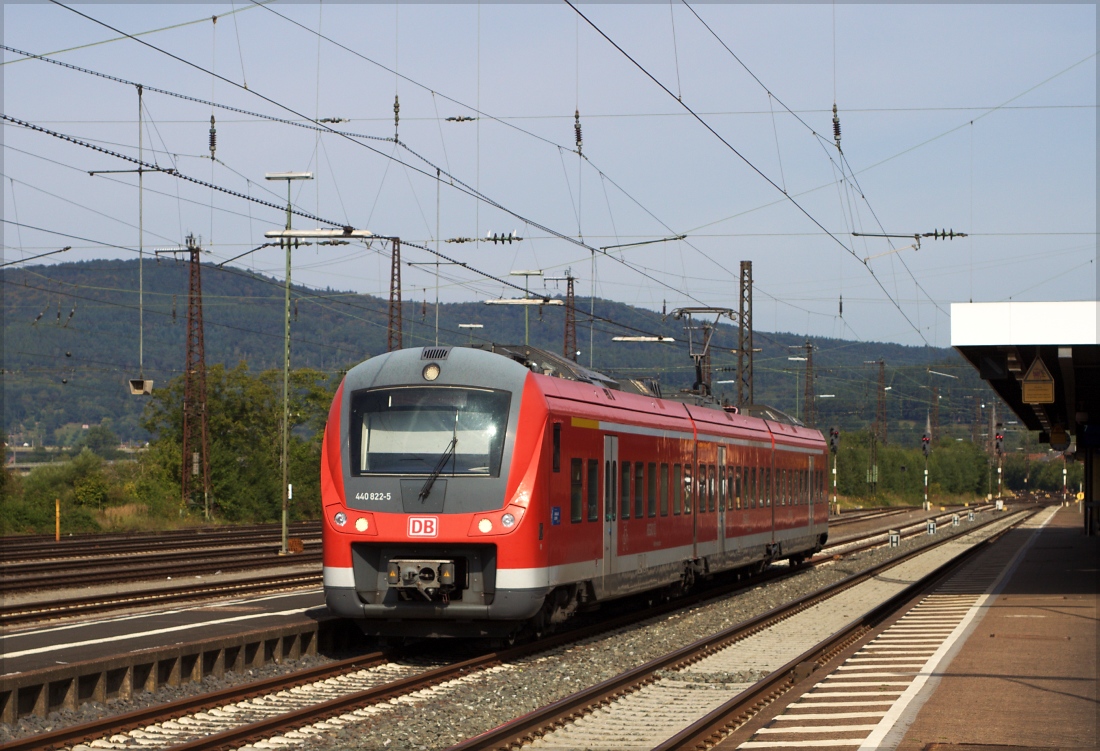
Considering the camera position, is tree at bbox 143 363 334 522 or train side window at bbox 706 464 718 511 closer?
train side window at bbox 706 464 718 511

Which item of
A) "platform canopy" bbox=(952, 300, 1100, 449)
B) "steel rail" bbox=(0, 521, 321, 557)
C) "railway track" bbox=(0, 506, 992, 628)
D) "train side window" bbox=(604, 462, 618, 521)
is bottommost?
"steel rail" bbox=(0, 521, 321, 557)

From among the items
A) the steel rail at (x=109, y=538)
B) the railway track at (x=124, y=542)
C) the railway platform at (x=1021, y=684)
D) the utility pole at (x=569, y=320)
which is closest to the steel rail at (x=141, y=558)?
the railway track at (x=124, y=542)

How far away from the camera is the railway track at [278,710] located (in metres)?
10.1

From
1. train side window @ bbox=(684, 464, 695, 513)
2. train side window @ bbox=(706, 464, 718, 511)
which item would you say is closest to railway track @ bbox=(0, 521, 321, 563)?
train side window @ bbox=(706, 464, 718, 511)

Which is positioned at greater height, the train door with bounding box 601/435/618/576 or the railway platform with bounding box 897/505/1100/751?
the train door with bounding box 601/435/618/576

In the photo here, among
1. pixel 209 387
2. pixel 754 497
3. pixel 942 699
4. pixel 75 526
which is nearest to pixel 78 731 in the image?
pixel 942 699

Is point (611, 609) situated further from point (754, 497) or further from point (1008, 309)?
point (1008, 309)

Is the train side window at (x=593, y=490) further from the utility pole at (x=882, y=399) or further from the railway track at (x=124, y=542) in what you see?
the utility pole at (x=882, y=399)

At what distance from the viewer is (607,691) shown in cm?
1274

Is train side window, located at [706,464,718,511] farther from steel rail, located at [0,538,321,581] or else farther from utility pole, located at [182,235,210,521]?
utility pole, located at [182,235,210,521]

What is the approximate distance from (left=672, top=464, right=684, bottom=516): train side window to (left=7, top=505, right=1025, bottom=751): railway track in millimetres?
5690

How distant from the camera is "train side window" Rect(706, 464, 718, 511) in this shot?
22.8m

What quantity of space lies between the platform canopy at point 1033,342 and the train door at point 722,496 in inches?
188

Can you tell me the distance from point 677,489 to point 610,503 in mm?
3549
